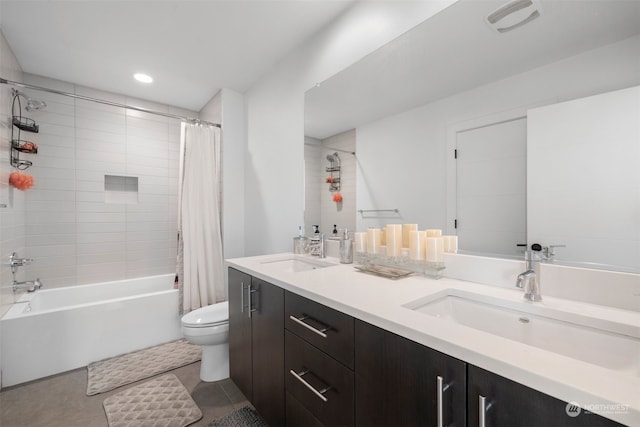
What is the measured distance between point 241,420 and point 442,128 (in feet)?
6.16

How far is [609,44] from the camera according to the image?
844mm

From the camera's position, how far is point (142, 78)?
2607 mm

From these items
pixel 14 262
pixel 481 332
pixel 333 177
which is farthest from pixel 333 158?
pixel 14 262

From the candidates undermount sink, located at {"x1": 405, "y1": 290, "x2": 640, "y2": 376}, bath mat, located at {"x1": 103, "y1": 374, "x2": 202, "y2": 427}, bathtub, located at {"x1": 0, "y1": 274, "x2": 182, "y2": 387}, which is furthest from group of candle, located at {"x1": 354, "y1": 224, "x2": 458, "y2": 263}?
bathtub, located at {"x1": 0, "y1": 274, "x2": 182, "y2": 387}

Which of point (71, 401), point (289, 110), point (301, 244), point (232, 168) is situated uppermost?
point (289, 110)

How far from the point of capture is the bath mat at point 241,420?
1461 mm

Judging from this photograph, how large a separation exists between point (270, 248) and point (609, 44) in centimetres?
228

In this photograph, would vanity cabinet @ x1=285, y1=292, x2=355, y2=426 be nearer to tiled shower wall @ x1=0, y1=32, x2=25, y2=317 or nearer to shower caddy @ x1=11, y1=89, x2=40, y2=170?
tiled shower wall @ x1=0, y1=32, x2=25, y2=317

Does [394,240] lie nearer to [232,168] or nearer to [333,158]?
[333,158]

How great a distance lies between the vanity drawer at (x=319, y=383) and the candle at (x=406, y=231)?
27.0 inches

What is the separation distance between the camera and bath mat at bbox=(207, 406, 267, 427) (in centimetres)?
146

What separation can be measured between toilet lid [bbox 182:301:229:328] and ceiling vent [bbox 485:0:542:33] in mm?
2170

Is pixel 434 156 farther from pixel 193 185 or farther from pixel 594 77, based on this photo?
pixel 193 185

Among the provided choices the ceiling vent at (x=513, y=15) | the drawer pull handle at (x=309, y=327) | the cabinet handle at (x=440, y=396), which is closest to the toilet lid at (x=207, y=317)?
the drawer pull handle at (x=309, y=327)
